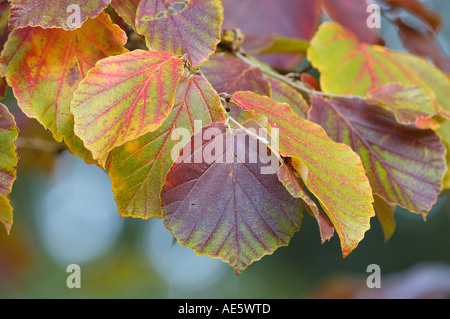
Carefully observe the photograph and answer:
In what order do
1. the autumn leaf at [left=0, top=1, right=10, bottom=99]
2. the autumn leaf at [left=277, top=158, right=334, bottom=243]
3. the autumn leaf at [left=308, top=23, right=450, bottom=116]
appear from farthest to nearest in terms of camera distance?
the autumn leaf at [left=308, top=23, right=450, bottom=116]
the autumn leaf at [left=0, top=1, right=10, bottom=99]
the autumn leaf at [left=277, top=158, right=334, bottom=243]

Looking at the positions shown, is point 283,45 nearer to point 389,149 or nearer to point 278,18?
point 278,18

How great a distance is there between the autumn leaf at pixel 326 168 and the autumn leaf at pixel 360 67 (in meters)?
0.23

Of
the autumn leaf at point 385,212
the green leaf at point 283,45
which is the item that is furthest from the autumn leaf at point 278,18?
the autumn leaf at point 385,212

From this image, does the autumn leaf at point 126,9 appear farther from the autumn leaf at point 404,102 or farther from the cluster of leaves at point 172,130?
the autumn leaf at point 404,102

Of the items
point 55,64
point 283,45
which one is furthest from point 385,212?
point 55,64

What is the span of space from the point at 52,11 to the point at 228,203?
0.79 ft

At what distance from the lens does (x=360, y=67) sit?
2.27 ft

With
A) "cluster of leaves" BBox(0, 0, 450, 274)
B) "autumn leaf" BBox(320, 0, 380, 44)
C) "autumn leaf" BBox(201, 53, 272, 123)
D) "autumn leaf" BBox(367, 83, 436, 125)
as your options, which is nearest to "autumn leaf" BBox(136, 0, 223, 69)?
"cluster of leaves" BBox(0, 0, 450, 274)

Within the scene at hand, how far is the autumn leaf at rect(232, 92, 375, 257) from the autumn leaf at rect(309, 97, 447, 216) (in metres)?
0.13

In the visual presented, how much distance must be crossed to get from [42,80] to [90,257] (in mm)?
3532

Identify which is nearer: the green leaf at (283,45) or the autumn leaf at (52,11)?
the autumn leaf at (52,11)

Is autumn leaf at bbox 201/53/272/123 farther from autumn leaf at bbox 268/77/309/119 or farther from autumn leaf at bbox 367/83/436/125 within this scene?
autumn leaf at bbox 367/83/436/125

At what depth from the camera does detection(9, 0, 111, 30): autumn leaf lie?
390 mm

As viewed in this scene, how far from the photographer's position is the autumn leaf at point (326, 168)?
39cm
